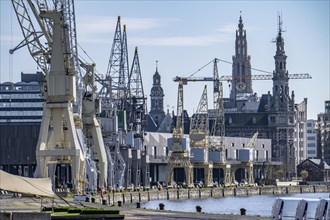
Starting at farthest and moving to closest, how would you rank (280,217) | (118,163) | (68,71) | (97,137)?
(118,163) → (97,137) → (68,71) → (280,217)

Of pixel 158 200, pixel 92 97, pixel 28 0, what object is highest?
pixel 28 0

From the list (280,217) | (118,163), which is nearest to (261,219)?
(280,217)

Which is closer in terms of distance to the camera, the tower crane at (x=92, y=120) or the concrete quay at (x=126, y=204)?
the concrete quay at (x=126, y=204)

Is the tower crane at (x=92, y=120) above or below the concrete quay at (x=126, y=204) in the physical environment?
above

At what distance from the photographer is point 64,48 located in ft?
400

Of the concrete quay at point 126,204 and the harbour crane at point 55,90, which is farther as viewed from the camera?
the harbour crane at point 55,90

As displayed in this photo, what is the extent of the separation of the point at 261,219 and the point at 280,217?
11798 mm

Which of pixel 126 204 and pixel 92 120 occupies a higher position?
pixel 92 120

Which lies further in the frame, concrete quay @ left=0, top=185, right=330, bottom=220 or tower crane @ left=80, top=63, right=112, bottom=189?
tower crane @ left=80, top=63, right=112, bottom=189

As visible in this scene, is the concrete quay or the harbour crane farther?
the harbour crane

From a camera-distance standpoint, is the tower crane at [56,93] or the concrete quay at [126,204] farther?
the tower crane at [56,93]

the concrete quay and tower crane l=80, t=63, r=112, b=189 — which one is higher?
tower crane l=80, t=63, r=112, b=189

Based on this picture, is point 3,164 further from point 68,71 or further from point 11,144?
point 68,71

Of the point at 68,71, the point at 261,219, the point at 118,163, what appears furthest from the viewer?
the point at 118,163
